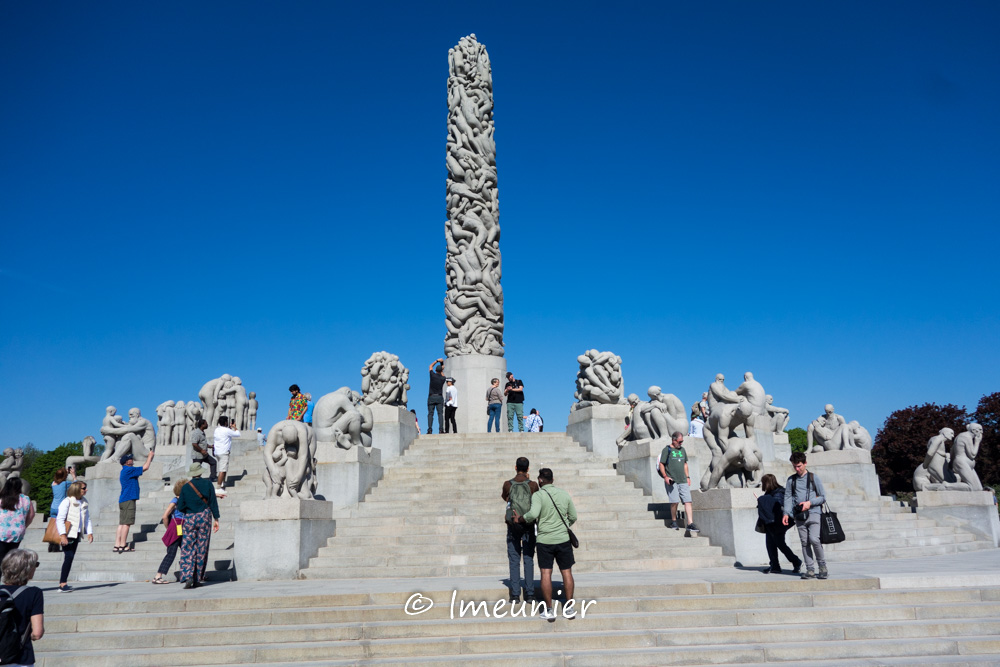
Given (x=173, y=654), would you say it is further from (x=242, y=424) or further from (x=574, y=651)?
(x=242, y=424)


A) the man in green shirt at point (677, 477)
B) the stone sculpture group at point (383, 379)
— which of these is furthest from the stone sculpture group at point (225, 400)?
the man in green shirt at point (677, 477)

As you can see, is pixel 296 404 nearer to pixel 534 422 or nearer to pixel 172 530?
pixel 172 530

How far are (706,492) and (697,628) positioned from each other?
3794 millimetres

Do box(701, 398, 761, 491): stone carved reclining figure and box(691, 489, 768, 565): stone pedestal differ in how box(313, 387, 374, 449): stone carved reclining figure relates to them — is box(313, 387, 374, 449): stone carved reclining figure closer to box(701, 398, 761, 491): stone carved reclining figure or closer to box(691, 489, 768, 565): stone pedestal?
box(701, 398, 761, 491): stone carved reclining figure

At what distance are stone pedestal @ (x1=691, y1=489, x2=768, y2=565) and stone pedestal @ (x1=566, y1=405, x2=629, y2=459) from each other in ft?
14.8

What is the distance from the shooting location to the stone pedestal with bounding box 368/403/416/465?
1370 cm

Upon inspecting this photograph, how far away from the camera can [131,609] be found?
6.23m

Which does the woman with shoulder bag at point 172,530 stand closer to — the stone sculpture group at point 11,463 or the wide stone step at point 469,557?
the wide stone step at point 469,557

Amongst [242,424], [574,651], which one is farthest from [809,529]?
[242,424]

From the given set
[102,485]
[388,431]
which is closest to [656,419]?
[388,431]

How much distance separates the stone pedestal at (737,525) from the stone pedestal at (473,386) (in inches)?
414

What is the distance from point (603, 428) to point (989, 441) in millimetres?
24715

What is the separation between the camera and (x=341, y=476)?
10828mm

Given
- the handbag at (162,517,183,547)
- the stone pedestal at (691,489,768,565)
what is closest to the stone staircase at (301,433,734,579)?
the stone pedestal at (691,489,768,565)
